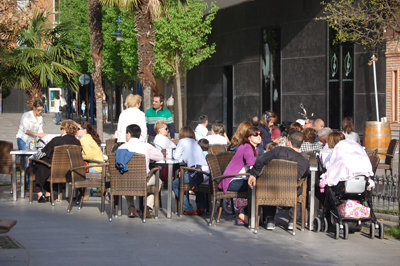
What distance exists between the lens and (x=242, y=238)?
945 cm

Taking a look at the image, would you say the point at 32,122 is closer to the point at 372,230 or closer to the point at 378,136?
the point at 372,230

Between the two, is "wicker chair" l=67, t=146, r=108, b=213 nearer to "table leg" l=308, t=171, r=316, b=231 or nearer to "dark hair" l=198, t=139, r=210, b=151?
"dark hair" l=198, t=139, r=210, b=151

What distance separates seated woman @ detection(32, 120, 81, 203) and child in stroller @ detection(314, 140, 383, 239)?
4.91 m

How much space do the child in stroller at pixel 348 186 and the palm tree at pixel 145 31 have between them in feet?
32.2

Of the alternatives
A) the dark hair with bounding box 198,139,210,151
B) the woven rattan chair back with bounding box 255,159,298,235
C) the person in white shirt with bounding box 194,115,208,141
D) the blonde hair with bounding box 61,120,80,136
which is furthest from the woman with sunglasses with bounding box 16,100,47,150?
the woven rattan chair back with bounding box 255,159,298,235

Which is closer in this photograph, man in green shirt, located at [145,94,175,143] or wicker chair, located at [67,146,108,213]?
wicker chair, located at [67,146,108,213]

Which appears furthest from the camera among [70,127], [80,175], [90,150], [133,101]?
[133,101]

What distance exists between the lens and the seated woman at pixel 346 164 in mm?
9641

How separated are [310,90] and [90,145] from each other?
15.1 meters

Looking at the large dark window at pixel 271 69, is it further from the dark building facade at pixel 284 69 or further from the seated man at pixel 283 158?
the seated man at pixel 283 158

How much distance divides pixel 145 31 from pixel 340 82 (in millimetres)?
8800

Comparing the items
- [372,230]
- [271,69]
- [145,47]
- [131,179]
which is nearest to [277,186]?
[372,230]

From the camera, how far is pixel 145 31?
1912 cm

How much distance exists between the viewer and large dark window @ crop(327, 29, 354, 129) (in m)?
24.9
